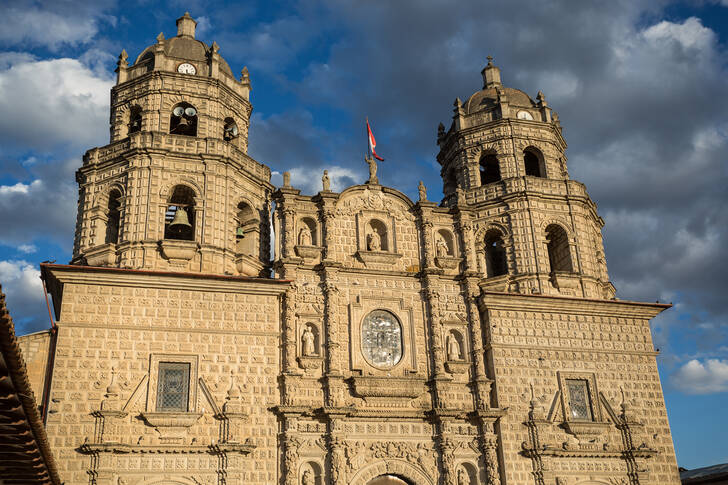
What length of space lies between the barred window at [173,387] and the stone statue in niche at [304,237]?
19.3 ft

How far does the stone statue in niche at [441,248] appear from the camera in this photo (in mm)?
26906

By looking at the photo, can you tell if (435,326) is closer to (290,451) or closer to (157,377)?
(290,451)

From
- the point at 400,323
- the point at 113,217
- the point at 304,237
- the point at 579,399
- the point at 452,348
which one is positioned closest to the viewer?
the point at 452,348

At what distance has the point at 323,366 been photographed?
2380 cm

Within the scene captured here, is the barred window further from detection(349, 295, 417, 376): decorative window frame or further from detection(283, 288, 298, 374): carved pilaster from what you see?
detection(349, 295, 417, 376): decorative window frame

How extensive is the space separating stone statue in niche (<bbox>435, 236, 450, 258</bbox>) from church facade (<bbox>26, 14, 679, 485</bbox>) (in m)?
0.24

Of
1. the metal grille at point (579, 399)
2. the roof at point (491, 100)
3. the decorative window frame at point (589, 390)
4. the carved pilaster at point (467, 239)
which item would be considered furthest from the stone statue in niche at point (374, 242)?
the roof at point (491, 100)

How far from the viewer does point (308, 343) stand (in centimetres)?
2383

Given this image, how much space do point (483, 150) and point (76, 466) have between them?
20285 millimetres

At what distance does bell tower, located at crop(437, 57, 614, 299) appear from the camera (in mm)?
29328

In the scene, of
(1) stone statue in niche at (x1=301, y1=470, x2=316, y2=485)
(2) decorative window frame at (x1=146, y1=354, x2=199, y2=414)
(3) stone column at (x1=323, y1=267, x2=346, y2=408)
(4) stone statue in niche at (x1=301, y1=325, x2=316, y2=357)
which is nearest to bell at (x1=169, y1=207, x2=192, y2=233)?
(3) stone column at (x1=323, y1=267, x2=346, y2=408)

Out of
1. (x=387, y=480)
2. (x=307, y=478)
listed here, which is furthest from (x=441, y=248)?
(x=307, y=478)

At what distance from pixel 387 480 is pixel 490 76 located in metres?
19.9

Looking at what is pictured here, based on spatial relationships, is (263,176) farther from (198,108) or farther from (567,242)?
(567,242)
